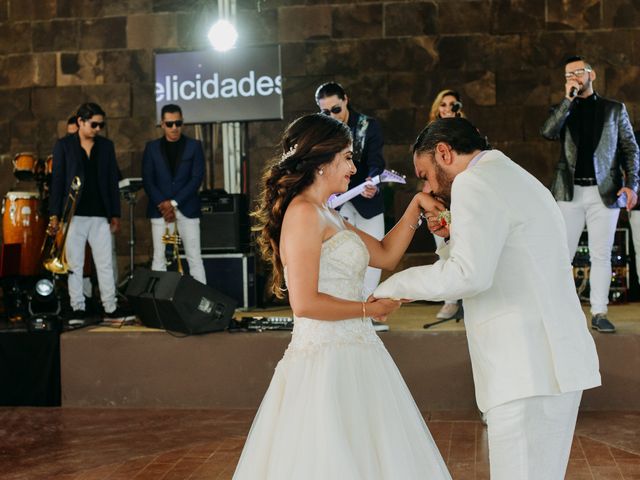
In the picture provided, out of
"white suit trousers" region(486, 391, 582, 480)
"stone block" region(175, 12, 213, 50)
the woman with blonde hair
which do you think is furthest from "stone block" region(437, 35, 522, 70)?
"white suit trousers" region(486, 391, 582, 480)

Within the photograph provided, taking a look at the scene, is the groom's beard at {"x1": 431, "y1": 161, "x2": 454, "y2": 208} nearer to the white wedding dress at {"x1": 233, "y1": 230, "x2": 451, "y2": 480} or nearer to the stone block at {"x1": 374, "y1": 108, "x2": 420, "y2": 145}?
the white wedding dress at {"x1": 233, "y1": 230, "x2": 451, "y2": 480}

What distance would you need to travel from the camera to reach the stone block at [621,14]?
9352 mm

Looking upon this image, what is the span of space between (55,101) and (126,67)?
86cm

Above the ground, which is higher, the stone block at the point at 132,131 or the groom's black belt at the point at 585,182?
the stone block at the point at 132,131

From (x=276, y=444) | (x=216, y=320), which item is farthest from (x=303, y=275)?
(x=216, y=320)

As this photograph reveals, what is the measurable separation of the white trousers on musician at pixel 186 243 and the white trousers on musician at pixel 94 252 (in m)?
0.36

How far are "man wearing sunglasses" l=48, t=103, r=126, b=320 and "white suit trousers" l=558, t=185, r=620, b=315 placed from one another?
332 cm

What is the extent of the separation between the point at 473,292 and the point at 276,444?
3.02 feet

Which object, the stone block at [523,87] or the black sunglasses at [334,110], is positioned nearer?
the black sunglasses at [334,110]

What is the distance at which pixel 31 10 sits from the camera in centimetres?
1029

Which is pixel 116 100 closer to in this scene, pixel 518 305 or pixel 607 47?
pixel 607 47

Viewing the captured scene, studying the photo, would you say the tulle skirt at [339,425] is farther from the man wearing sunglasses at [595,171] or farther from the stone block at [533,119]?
the stone block at [533,119]

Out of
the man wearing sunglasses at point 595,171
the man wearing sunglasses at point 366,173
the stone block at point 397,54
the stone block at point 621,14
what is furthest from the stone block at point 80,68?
the man wearing sunglasses at point 595,171

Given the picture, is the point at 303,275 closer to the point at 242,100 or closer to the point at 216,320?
the point at 216,320
